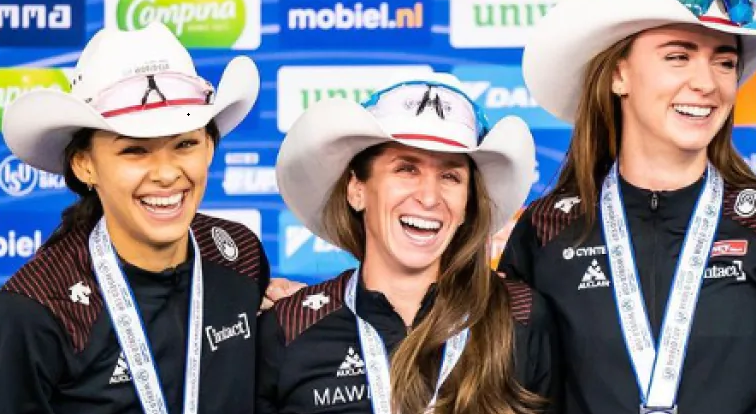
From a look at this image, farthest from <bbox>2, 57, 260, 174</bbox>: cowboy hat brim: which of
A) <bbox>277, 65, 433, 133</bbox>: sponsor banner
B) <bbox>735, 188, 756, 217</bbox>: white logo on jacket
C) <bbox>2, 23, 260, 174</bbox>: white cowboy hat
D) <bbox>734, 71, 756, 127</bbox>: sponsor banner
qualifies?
<bbox>734, 71, 756, 127</bbox>: sponsor banner

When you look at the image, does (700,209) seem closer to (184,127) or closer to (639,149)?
(639,149)

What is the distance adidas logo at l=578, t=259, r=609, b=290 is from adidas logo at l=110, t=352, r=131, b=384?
117cm

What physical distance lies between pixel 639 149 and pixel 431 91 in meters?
0.60

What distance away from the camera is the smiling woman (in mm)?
3523

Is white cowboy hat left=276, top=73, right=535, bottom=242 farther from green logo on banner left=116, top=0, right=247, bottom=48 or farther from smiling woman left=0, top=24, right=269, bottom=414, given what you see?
green logo on banner left=116, top=0, right=247, bottom=48

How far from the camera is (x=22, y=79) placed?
6.08 meters

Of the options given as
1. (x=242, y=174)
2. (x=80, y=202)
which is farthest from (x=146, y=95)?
(x=242, y=174)

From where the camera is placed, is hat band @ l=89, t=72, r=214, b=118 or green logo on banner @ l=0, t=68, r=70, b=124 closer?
hat band @ l=89, t=72, r=214, b=118

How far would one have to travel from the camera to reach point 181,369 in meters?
3.66

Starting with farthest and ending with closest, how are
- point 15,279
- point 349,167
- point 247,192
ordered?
point 247,192, point 349,167, point 15,279

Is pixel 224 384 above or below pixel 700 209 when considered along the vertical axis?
below

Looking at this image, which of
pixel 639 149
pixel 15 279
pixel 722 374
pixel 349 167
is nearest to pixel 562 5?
pixel 639 149

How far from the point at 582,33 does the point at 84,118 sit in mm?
1341

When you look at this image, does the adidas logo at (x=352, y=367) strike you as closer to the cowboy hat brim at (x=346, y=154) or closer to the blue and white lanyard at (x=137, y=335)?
the blue and white lanyard at (x=137, y=335)
